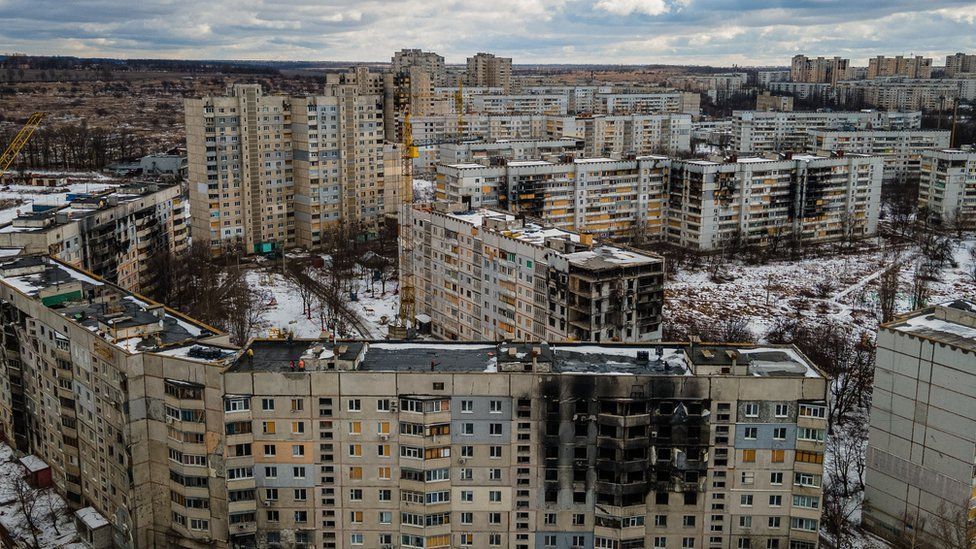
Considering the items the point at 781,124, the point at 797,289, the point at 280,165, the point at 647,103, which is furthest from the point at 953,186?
the point at 647,103

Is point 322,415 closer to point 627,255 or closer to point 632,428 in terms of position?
point 632,428

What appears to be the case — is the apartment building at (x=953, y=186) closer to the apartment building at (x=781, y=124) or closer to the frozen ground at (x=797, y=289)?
the frozen ground at (x=797, y=289)

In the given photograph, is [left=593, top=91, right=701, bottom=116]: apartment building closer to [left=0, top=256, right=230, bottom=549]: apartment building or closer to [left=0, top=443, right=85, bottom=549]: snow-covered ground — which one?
[left=0, top=256, right=230, bottom=549]: apartment building

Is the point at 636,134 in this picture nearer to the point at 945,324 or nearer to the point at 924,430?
the point at 945,324

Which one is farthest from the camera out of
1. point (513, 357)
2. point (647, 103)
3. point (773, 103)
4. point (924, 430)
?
point (773, 103)

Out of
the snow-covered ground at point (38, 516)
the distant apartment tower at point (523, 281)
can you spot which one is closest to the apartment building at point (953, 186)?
the distant apartment tower at point (523, 281)

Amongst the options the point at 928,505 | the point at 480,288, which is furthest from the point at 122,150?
the point at 928,505
